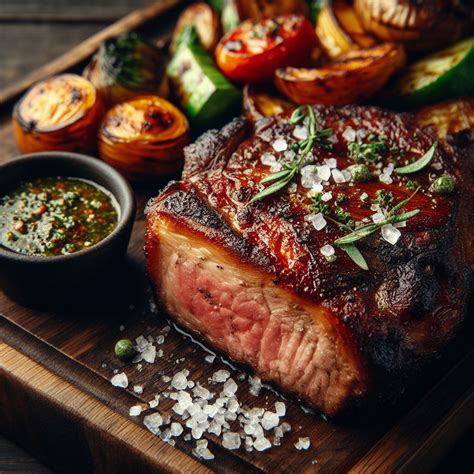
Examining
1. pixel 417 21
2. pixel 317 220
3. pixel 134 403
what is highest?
pixel 417 21

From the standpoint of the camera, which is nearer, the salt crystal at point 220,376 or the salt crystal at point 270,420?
the salt crystal at point 270,420

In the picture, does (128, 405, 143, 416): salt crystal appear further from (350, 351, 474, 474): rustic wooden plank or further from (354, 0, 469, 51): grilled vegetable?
(354, 0, 469, 51): grilled vegetable

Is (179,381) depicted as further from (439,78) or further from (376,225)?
(439,78)

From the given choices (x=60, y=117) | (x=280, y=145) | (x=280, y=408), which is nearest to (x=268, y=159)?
(x=280, y=145)

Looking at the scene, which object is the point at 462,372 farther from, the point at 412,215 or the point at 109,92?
the point at 109,92

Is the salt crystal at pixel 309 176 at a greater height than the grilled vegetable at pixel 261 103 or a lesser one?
greater

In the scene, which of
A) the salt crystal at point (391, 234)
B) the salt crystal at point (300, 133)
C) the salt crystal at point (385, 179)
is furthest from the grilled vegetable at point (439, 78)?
the salt crystal at point (391, 234)

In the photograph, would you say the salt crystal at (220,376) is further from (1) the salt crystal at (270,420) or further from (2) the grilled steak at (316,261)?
(1) the salt crystal at (270,420)
